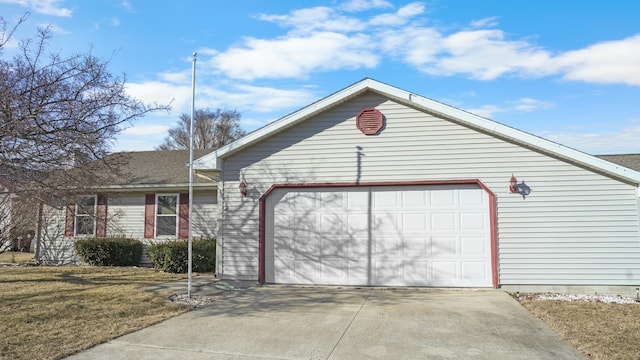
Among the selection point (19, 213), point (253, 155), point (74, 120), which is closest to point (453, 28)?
point (253, 155)

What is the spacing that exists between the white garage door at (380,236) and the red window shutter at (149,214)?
21.0 feet

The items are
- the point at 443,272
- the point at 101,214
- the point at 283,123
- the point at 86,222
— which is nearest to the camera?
the point at 443,272

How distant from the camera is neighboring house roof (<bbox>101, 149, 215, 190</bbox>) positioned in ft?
49.0

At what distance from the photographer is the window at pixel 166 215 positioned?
600 inches

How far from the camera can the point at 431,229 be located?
10.1 m

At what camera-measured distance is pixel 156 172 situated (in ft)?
53.4

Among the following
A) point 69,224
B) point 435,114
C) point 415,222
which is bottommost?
point 69,224

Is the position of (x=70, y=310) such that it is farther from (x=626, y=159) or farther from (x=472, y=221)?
(x=626, y=159)

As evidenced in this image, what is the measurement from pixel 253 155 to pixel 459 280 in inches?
221

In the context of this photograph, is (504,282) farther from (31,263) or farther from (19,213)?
(31,263)

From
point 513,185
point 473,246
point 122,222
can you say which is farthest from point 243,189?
point 122,222

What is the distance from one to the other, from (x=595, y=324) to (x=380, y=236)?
180 inches

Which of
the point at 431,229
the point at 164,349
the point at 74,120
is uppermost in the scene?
the point at 74,120

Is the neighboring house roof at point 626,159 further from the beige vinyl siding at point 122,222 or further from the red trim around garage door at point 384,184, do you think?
the beige vinyl siding at point 122,222
